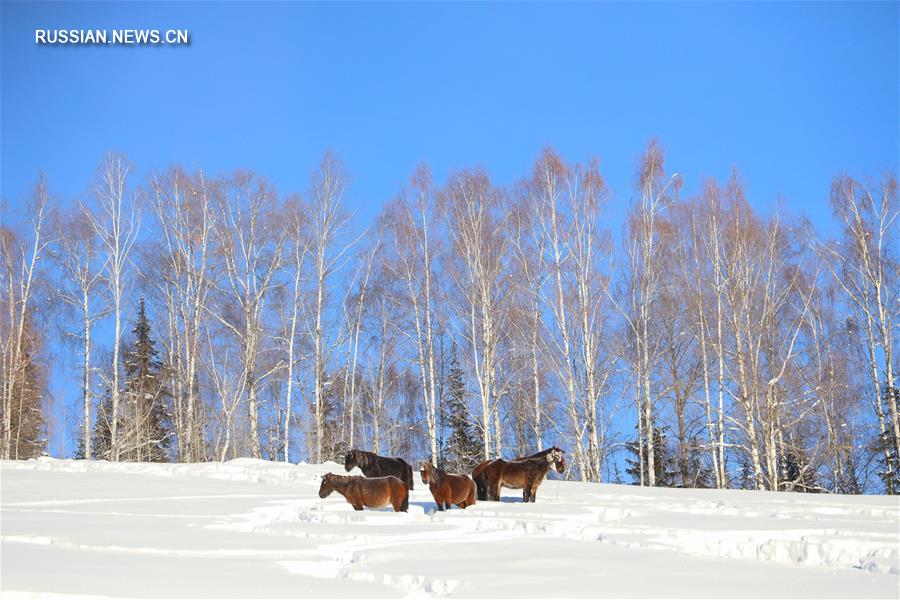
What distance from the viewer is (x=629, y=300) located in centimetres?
2697

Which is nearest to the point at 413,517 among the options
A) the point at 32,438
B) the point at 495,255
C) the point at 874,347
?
the point at 495,255

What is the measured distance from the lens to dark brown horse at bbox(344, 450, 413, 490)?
548 inches

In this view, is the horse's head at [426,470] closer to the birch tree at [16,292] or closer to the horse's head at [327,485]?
the horse's head at [327,485]

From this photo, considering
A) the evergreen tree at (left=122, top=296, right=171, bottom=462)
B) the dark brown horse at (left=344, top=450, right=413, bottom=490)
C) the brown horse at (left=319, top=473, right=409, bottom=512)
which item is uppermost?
the evergreen tree at (left=122, top=296, right=171, bottom=462)

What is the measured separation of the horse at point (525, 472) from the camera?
12.7 metres

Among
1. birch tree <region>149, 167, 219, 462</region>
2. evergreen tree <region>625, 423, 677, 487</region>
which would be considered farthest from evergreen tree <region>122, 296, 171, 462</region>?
evergreen tree <region>625, 423, 677, 487</region>

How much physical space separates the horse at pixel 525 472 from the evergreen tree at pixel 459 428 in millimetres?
20357

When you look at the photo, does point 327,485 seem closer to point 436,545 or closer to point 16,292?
point 436,545

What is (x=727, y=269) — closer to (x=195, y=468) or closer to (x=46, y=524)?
(x=195, y=468)

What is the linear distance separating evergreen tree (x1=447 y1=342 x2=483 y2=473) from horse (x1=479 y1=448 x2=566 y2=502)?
2036 cm

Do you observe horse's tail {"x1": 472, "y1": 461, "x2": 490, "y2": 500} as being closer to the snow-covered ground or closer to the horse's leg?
the horse's leg

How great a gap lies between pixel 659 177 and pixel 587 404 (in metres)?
8.46

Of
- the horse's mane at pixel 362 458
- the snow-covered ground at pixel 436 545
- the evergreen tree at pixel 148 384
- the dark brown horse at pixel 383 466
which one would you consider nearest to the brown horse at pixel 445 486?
the snow-covered ground at pixel 436 545

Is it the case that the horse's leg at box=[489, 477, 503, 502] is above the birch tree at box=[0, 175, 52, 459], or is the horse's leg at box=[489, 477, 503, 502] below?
below
